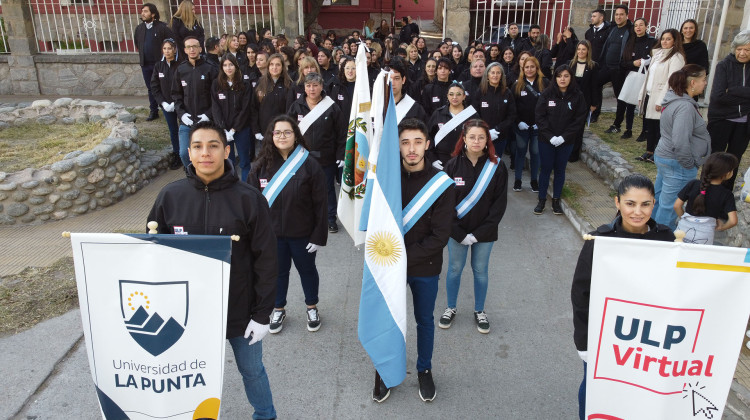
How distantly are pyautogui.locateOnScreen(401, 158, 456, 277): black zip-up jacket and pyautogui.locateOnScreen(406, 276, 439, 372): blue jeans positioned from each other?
68mm

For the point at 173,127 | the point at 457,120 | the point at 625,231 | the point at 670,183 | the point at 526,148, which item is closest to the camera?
the point at 625,231

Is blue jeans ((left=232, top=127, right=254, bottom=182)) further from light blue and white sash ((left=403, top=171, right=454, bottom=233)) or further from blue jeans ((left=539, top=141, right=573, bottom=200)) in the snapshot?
light blue and white sash ((left=403, top=171, right=454, bottom=233))

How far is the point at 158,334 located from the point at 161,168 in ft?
20.9

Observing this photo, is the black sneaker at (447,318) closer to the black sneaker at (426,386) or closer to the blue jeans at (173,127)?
the black sneaker at (426,386)

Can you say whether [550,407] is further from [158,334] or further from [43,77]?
[43,77]

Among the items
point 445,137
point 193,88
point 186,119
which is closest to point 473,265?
point 445,137

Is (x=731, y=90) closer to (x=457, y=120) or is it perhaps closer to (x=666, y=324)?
(x=457, y=120)

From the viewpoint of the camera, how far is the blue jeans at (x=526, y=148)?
308 inches

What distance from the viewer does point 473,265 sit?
4.54 m

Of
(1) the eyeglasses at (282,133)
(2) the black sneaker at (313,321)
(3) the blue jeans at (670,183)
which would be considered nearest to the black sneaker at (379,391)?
(2) the black sneaker at (313,321)

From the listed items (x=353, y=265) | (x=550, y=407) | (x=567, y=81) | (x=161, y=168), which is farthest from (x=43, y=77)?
(x=550, y=407)

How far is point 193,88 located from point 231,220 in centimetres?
504

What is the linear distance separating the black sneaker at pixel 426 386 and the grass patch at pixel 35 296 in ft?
10.3

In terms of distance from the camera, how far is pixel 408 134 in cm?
361
